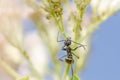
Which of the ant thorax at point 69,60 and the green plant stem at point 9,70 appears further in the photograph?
the green plant stem at point 9,70

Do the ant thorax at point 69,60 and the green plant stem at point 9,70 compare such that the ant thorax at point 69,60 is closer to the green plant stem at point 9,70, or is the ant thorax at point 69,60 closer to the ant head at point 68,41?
the ant head at point 68,41

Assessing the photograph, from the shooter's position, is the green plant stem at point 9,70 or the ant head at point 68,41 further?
the green plant stem at point 9,70

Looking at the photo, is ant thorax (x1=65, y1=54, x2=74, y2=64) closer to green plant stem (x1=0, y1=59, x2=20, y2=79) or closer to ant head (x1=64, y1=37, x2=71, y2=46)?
ant head (x1=64, y1=37, x2=71, y2=46)

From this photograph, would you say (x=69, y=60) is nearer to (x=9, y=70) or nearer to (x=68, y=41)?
(x=68, y=41)

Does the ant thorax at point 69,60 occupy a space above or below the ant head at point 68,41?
below

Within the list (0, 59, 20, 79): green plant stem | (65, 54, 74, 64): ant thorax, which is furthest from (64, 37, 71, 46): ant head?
(0, 59, 20, 79): green plant stem

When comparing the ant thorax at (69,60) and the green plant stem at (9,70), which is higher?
the green plant stem at (9,70)

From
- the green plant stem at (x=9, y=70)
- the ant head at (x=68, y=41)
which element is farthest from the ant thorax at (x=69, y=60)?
the green plant stem at (x=9, y=70)

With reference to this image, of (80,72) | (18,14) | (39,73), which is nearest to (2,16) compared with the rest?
(18,14)

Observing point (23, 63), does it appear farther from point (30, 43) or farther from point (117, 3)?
point (117, 3)

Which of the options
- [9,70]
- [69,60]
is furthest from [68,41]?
[9,70]

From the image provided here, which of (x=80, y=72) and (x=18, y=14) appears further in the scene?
(x=18, y=14)
